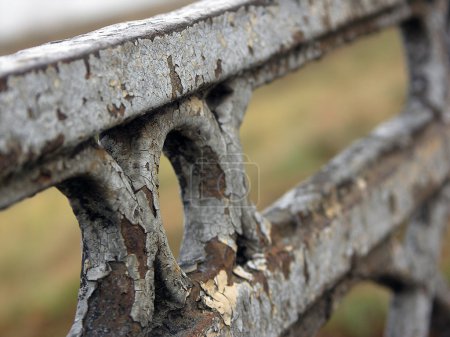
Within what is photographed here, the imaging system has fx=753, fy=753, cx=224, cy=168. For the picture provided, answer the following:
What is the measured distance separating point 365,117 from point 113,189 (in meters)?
4.33

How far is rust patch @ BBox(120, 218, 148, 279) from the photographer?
1198mm

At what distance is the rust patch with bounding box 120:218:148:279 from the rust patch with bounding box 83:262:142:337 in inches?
1.1

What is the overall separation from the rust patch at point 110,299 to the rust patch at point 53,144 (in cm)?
27

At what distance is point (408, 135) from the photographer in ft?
7.79

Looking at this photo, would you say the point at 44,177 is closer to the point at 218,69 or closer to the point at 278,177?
the point at 218,69

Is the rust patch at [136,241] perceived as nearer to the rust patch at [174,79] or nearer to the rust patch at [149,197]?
the rust patch at [149,197]

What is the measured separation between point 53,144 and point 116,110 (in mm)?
150

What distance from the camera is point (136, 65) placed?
46.7 inches

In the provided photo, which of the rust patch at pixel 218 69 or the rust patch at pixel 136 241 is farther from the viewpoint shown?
the rust patch at pixel 218 69

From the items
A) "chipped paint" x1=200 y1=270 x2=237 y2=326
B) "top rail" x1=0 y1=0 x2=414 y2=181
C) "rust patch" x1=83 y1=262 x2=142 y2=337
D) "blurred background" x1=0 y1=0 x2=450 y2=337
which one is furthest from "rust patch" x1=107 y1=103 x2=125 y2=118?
"blurred background" x1=0 y1=0 x2=450 y2=337

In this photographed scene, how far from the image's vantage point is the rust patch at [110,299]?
121 centimetres

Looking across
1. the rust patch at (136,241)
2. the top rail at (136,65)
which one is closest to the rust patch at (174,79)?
the top rail at (136,65)

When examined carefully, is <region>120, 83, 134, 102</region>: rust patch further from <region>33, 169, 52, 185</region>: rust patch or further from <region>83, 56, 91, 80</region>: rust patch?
<region>33, 169, 52, 185</region>: rust patch

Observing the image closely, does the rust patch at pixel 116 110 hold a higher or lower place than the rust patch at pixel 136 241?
higher
